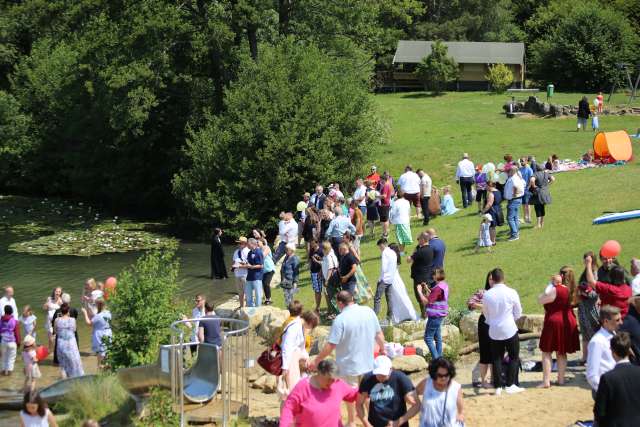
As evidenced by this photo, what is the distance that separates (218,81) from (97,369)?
23551 mm

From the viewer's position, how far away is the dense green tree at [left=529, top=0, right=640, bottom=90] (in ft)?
182

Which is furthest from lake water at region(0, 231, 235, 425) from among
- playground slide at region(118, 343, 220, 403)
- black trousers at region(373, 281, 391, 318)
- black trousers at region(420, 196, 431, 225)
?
playground slide at region(118, 343, 220, 403)

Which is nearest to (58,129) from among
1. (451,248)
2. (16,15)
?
(16,15)

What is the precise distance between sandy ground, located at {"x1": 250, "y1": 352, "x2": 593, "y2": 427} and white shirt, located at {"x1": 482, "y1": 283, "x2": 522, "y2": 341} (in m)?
0.90

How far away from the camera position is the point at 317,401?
29.2 feet

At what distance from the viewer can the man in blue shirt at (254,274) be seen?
20.0 m

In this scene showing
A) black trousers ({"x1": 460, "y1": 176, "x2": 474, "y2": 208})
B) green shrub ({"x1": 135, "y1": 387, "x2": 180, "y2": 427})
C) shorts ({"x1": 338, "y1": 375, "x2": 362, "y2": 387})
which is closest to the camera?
shorts ({"x1": 338, "y1": 375, "x2": 362, "y2": 387})

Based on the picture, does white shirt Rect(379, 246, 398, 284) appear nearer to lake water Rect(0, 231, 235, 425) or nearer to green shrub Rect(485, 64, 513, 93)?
lake water Rect(0, 231, 235, 425)

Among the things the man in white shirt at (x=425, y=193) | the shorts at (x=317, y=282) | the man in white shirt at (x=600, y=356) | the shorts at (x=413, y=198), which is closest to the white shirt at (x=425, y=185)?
the man in white shirt at (x=425, y=193)

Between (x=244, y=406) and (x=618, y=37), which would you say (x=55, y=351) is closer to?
(x=244, y=406)

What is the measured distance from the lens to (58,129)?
46.8 metres

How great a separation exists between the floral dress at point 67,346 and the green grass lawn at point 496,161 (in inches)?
227

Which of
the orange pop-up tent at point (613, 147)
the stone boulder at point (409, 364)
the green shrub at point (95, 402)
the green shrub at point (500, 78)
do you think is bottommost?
the green shrub at point (95, 402)

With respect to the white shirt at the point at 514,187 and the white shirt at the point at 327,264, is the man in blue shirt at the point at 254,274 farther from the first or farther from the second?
the white shirt at the point at 514,187
